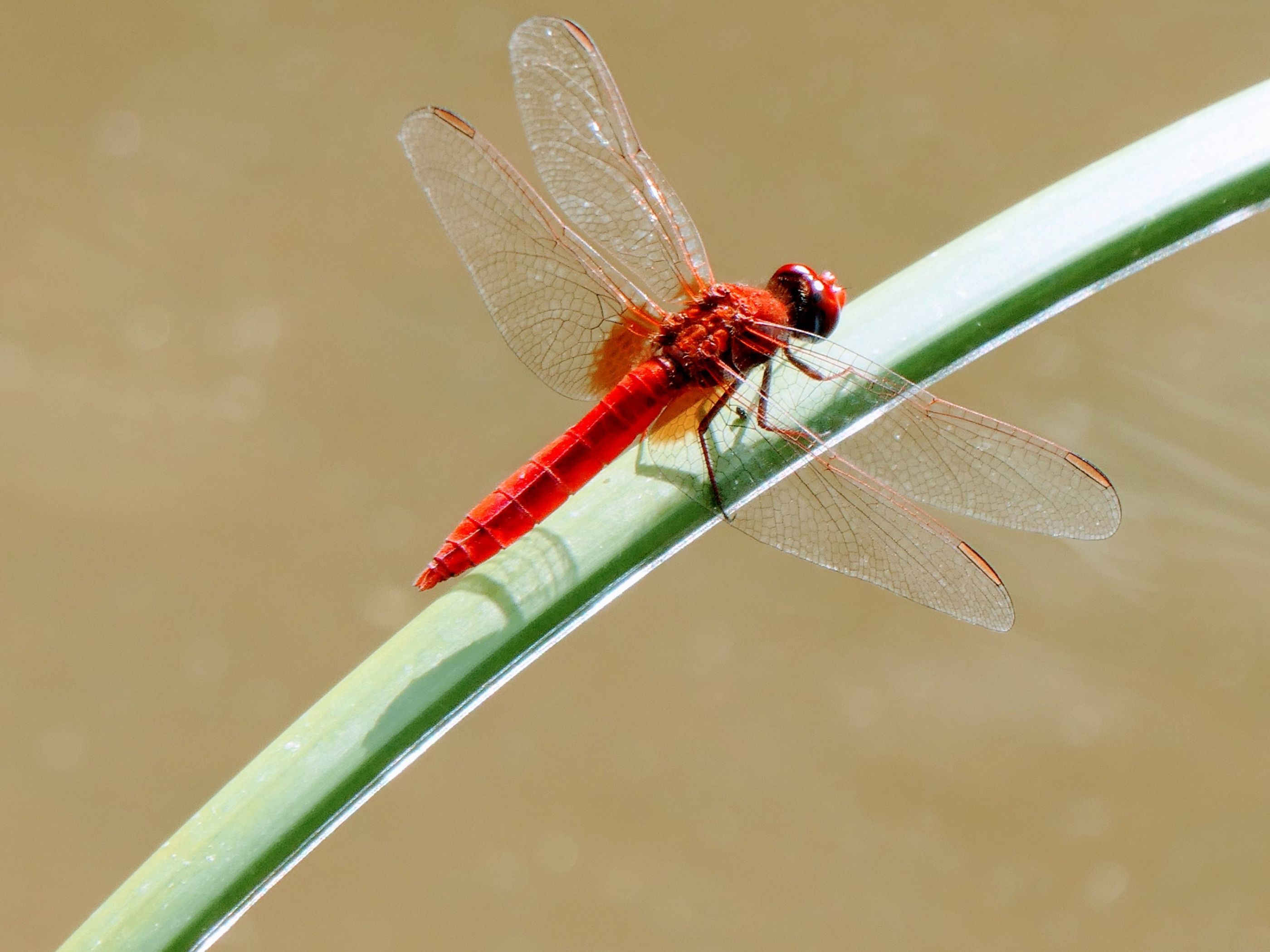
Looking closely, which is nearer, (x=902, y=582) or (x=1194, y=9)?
(x=902, y=582)

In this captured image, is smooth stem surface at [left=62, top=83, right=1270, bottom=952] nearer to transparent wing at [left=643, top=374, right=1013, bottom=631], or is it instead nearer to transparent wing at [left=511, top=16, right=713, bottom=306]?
transparent wing at [left=643, top=374, right=1013, bottom=631]

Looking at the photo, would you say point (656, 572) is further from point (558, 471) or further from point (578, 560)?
point (578, 560)

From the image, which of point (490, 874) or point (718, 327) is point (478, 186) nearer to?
point (718, 327)

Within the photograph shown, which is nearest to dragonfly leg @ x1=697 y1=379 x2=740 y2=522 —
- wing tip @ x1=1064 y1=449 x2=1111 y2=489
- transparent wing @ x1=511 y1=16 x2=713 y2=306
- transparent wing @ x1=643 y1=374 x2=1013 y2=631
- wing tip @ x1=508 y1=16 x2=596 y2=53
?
transparent wing @ x1=643 y1=374 x2=1013 y2=631

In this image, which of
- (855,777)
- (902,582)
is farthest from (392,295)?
(902,582)

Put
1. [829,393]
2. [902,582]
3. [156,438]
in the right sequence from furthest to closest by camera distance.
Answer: [156,438], [902,582], [829,393]

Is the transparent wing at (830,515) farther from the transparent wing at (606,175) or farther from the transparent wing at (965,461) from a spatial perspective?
the transparent wing at (606,175)
